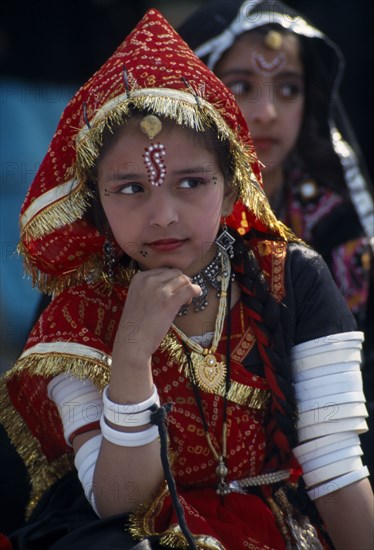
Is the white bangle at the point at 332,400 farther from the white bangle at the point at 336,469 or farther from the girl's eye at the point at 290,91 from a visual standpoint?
the girl's eye at the point at 290,91

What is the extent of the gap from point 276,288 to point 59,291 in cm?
54

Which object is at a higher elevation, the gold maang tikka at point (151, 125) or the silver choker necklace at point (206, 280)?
the gold maang tikka at point (151, 125)

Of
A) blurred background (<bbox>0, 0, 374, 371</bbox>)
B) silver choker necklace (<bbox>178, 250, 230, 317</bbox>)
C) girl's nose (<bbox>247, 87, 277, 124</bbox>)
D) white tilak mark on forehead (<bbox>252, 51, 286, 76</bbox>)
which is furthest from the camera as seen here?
blurred background (<bbox>0, 0, 374, 371</bbox>)

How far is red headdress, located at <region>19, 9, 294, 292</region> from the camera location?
209cm

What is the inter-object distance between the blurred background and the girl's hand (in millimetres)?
2405

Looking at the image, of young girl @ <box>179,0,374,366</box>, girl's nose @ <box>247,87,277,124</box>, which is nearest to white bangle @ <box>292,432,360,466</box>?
young girl @ <box>179,0,374,366</box>

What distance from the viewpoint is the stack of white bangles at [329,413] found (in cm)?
220

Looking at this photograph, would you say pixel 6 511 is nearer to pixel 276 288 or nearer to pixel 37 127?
pixel 276 288

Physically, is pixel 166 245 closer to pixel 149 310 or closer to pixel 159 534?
pixel 149 310

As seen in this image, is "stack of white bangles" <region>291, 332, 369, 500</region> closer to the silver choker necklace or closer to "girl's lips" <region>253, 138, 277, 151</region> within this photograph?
the silver choker necklace

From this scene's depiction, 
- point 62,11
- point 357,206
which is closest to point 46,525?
point 357,206

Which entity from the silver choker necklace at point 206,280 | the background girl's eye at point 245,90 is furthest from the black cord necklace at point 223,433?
the background girl's eye at point 245,90

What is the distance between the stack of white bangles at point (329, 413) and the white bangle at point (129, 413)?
41cm

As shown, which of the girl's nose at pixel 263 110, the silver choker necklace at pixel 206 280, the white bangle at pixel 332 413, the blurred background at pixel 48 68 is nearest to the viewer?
the white bangle at pixel 332 413
